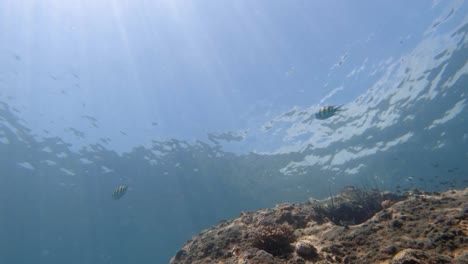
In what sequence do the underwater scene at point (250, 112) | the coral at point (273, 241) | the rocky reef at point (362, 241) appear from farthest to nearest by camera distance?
the underwater scene at point (250, 112)
the coral at point (273, 241)
the rocky reef at point (362, 241)

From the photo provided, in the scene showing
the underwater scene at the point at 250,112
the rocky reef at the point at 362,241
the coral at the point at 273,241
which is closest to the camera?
the rocky reef at the point at 362,241

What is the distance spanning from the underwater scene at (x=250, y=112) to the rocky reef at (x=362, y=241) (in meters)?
0.03

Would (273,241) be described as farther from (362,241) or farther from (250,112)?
(250,112)

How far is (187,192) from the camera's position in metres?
32.5

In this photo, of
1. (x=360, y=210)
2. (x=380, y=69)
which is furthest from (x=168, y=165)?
(x=360, y=210)

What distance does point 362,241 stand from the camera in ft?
13.5

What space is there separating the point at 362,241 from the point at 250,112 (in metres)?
17.5

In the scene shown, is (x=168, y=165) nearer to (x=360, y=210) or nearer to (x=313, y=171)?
(x=313, y=171)

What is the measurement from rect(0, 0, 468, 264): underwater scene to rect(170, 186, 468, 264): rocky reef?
1.3 inches

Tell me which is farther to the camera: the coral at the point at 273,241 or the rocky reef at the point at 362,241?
the coral at the point at 273,241

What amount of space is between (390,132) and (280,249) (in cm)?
2283

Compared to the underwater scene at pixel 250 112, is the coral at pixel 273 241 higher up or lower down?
lower down

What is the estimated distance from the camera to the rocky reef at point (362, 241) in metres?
3.42

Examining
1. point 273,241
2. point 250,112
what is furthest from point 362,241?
point 250,112
